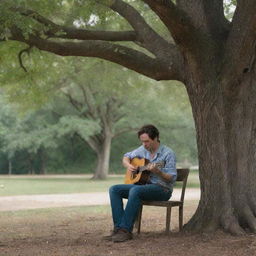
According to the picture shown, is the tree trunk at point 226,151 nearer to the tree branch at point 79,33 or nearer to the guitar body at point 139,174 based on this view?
the guitar body at point 139,174

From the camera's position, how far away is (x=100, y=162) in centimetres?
3303

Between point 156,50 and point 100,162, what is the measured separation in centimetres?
2548

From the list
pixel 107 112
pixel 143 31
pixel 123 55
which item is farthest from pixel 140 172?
pixel 107 112

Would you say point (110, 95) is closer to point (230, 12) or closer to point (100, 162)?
point (100, 162)

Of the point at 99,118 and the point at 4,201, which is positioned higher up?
the point at 99,118

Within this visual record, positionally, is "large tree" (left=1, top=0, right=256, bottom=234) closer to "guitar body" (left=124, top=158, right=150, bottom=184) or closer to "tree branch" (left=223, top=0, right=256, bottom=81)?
"tree branch" (left=223, top=0, right=256, bottom=81)

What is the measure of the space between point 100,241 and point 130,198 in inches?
27.7

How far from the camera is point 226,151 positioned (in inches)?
280

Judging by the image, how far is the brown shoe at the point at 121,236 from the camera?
656cm

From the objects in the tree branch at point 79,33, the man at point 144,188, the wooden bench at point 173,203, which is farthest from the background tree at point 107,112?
the man at point 144,188

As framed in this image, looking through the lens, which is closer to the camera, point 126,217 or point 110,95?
point 126,217

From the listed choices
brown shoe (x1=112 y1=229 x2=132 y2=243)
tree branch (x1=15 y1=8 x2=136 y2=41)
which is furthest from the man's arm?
tree branch (x1=15 y1=8 x2=136 y2=41)

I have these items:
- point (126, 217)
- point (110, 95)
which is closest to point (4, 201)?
point (126, 217)

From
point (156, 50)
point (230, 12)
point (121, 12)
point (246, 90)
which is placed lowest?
point (246, 90)
